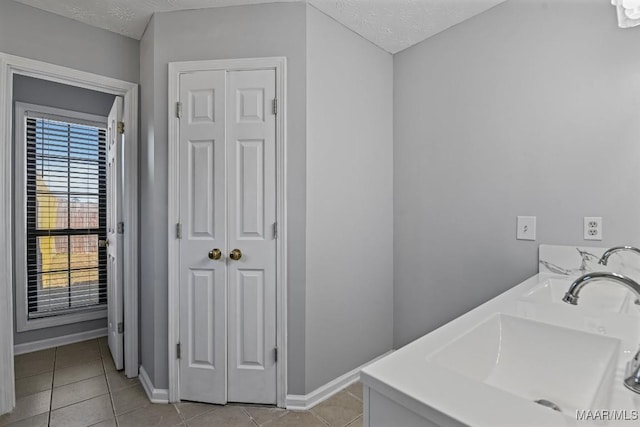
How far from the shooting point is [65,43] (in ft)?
7.11

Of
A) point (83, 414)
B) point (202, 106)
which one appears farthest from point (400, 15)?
point (83, 414)

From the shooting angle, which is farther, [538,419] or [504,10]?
[504,10]

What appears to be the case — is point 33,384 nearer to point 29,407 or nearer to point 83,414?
point 29,407

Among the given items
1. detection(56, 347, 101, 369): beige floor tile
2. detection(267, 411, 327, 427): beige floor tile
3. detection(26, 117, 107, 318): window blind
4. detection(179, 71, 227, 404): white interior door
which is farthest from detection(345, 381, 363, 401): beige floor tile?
detection(26, 117, 107, 318): window blind

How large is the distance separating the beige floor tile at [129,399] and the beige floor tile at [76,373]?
41cm

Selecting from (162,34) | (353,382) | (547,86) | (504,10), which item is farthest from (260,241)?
(504,10)

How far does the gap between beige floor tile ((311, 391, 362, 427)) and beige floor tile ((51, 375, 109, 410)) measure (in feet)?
4.67

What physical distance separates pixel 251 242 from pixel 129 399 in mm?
1262

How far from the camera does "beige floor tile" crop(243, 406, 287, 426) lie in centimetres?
189

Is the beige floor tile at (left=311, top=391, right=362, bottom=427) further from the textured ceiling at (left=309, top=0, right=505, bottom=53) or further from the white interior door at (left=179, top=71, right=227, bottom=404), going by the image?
the textured ceiling at (left=309, top=0, right=505, bottom=53)

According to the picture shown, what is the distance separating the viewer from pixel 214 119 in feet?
6.65

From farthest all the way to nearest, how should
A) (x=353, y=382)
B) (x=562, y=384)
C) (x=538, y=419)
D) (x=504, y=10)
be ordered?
(x=353, y=382) → (x=504, y=10) → (x=562, y=384) → (x=538, y=419)

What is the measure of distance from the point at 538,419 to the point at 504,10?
2182mm

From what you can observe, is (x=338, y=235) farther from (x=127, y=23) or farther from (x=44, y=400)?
(x=44, y=400)
